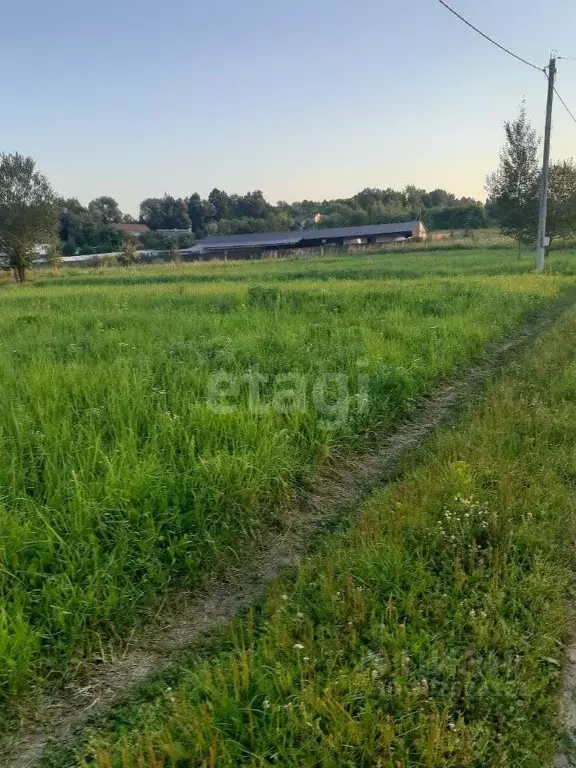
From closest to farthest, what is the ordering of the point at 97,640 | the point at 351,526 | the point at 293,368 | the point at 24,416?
the point at 97,640 < the point at 351,526 < the point at 24,416 < the point at 293,368

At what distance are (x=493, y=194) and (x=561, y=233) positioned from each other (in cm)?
476

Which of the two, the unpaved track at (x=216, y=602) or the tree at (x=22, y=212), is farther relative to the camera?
the tree at (x=22, y=212)

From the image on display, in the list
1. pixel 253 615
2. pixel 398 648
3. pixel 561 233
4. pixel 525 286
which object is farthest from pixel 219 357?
pixel 561 233

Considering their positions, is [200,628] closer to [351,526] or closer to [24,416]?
[351,526]

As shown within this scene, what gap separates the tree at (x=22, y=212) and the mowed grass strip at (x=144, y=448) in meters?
32.1

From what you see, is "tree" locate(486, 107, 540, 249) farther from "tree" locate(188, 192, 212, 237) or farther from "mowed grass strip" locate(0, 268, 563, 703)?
"tree" locate(188, 192, 212, 237)

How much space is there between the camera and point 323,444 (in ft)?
15.2

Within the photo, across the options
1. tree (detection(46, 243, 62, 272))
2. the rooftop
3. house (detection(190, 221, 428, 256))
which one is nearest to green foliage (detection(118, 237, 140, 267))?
tree (detection(46, 243, 62, 272))

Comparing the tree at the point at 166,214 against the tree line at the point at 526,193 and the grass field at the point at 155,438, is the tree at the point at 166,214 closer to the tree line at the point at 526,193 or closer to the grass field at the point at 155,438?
the tree line at the point at 526,193

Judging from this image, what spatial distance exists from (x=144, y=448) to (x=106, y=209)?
117m

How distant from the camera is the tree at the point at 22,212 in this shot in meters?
36.5
